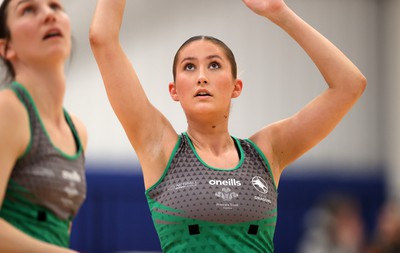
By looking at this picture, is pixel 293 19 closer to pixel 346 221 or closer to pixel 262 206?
pixel 262 206

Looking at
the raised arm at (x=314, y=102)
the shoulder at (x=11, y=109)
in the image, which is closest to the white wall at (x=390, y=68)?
the raised arm at (x=314, y=102)

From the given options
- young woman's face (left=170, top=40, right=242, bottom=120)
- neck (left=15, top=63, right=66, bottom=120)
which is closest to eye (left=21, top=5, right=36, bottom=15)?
neck (left=15, top=63, right=66, bottom=120)

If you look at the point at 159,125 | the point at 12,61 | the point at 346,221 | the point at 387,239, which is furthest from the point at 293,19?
the point at 346,221

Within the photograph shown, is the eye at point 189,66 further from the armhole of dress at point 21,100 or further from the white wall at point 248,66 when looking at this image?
the white wall at point 248,66

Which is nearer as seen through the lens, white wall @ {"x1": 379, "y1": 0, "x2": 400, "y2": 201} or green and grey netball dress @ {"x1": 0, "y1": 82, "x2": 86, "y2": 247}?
green and grey netball dress @ {"x1": 0, "y1": 82, "x2": 86, "y2": 247}

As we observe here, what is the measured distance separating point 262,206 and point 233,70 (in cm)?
66

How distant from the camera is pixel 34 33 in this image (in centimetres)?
281

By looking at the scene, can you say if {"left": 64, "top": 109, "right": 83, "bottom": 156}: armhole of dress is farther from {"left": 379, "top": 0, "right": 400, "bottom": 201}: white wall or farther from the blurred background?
{"left": 379, "top": 0, "right": 400, "bottom": 201}: white wall

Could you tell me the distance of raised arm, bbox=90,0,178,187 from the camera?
313 cm

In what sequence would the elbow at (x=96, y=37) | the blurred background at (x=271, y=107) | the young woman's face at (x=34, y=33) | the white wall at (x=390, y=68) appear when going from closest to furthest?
the young woman's face at (x=34, y=33), the elbow at (x=96, y=37), the blurred background at (x=271, y=107), the white wall at (x=390, y=68)

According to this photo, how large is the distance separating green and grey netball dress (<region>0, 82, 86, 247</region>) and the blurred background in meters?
5.52

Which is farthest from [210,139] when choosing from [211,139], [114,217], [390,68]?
[390,68]

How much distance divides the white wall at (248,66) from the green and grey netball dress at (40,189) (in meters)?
5.83

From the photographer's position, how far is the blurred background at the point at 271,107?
895 cm
